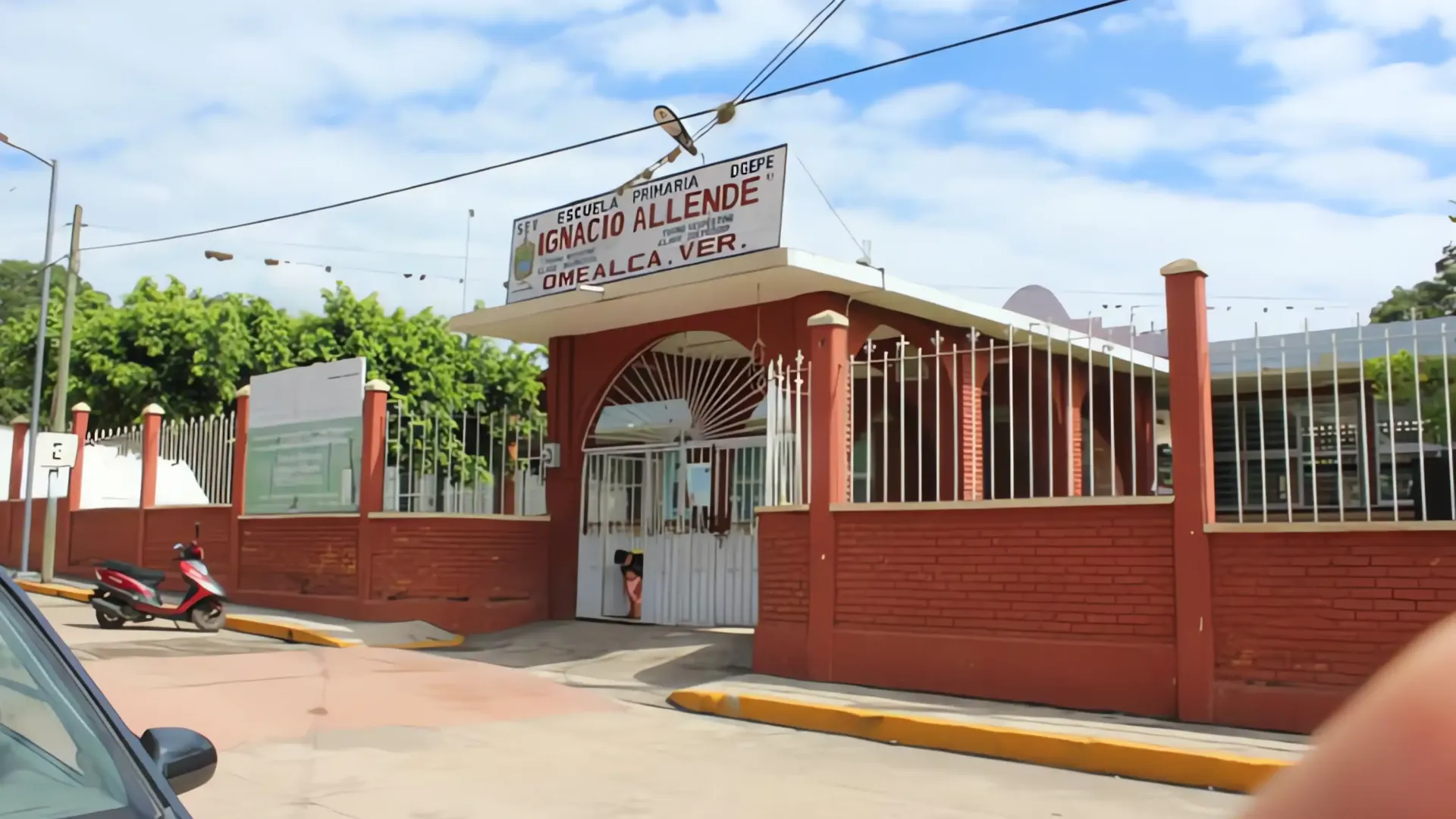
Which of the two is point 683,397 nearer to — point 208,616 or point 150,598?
point 208,616

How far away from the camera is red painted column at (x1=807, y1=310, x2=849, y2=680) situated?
32.5 ft

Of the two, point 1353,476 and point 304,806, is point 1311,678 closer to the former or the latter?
point 304,806

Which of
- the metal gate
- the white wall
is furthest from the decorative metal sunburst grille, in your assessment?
the white wall

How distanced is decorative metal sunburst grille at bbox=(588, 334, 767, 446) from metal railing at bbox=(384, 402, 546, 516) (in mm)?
1051

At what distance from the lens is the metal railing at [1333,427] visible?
8.66 m

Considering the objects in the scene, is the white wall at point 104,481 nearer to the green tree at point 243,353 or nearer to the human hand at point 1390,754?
the green tree at point 243,353

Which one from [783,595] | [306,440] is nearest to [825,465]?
[783,595]

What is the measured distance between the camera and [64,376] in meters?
19.0

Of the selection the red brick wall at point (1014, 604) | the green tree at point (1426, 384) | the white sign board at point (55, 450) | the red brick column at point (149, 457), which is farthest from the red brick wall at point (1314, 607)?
the white sign board at point (55, 450)

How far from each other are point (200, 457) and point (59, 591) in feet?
9.37

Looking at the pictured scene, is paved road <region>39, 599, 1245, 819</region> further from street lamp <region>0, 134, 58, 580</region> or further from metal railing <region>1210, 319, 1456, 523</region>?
street lamp <region>0, 134, 58, 580</region>

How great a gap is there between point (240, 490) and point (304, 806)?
11.6m

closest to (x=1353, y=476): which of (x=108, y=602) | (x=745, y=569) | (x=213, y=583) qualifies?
(x=745, y=569)

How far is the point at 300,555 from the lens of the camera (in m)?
15.1
